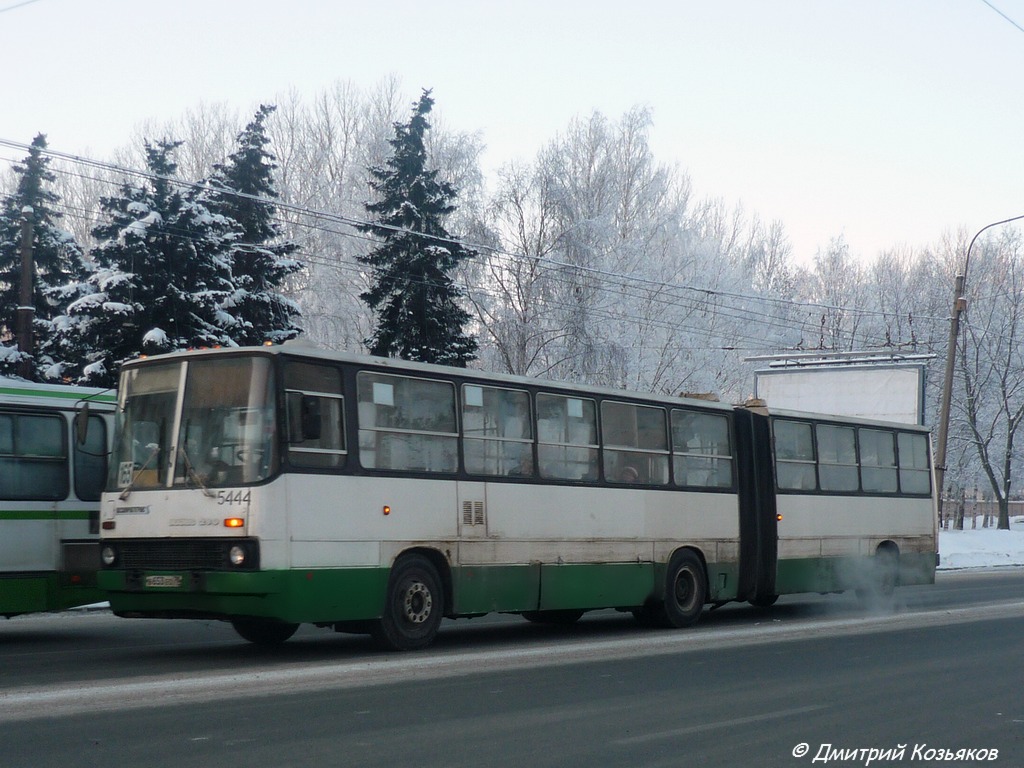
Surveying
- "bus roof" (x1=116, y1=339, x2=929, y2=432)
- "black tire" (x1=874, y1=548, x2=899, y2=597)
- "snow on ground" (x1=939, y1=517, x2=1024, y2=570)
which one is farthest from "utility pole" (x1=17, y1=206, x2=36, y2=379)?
"snow on ground" (x1=939, y1=517, x2=1024, y2=570)

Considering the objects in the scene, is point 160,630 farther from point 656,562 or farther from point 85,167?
point 85,167

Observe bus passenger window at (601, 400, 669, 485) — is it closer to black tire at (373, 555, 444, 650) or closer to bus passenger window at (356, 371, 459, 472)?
bus passenger window at (356, 371, 459, 472)

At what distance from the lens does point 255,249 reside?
35.9m

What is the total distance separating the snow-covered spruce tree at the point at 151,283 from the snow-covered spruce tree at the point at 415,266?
201 inches

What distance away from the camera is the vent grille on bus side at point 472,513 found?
1395cm

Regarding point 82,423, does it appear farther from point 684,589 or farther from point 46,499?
point 684,589

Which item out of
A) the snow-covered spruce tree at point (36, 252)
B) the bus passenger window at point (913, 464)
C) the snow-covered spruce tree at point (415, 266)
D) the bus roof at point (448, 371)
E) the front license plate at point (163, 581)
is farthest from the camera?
the snow-covered spruce tree at point (36, 252)

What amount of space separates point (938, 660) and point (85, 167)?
4551cm

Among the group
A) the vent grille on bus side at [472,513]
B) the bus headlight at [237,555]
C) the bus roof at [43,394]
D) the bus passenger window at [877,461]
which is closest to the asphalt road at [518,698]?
the bus headlight at [237,555]

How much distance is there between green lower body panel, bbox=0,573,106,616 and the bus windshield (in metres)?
1.68

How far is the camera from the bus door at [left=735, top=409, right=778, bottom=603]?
1809cm

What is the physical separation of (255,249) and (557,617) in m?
21.2

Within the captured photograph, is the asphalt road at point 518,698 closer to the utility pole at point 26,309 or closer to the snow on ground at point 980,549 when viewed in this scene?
the utility pole at point 26,309

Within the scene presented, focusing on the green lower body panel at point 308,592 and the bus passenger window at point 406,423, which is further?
the bus passenger window at point 406,423
